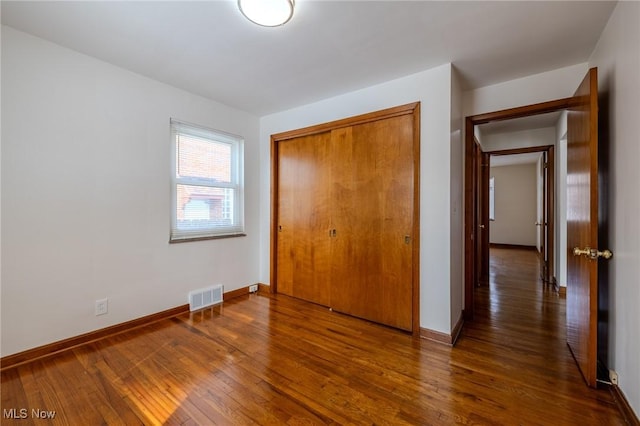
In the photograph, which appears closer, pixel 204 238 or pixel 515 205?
pixel 204 238

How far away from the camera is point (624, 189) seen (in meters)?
1.57

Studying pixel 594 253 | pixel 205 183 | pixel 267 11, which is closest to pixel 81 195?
pixel 205 183

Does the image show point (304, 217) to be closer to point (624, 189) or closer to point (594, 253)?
point (594, 253)

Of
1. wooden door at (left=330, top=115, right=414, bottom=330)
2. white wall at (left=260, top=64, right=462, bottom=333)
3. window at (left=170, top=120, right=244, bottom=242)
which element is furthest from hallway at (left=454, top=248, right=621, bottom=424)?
window at (left=170, top=120, right=244, bottom=242)

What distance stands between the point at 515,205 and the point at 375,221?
7.65 metres

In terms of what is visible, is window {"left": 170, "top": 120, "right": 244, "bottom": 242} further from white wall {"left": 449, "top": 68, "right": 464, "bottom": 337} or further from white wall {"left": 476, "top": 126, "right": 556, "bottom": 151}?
white wall {"left": 476, "top": 126, "right": 556, "bottom": 151}

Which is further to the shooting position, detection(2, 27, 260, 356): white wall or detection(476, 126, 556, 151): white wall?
detection(476, 126, 556, 151): white wall

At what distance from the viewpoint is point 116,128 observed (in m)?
2.46

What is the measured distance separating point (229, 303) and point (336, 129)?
2.48 meters

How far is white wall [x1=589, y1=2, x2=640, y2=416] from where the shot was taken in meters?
1.43

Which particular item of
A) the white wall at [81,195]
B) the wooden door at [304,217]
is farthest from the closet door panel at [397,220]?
the white wall at [81,195]

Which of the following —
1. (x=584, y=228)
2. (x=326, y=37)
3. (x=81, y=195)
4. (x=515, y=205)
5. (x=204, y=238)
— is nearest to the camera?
(x=584, y=228)

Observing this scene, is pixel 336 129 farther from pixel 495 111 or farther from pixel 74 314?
pixel 74 314

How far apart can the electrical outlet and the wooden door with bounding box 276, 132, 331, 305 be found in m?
1.90
